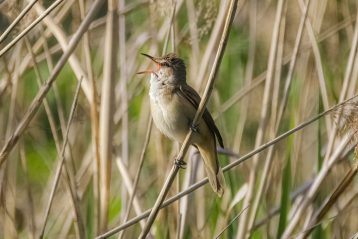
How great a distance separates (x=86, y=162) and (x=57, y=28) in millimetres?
875

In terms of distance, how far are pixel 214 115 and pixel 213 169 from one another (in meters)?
0.77

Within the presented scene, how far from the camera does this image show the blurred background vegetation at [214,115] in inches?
102

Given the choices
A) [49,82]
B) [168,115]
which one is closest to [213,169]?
[168,115]

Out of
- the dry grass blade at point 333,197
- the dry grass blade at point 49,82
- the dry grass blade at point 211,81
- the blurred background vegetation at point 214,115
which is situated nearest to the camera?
the dry grass blade at point 211,81

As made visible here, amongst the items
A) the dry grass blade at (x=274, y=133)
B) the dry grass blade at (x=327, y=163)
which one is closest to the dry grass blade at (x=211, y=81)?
the dry grass blade at (x=274, y=133)

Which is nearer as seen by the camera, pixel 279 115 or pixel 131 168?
pixel 279 115

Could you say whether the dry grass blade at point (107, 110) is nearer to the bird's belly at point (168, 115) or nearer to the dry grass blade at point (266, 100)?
the bird's belly at point (168, 115)

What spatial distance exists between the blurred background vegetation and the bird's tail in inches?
4.7

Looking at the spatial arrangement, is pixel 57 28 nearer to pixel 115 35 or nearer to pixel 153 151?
pixel 115 35

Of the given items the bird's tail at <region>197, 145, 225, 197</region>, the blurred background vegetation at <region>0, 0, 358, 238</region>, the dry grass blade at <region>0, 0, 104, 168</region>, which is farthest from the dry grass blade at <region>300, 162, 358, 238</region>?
the dry grass blade at <region>0, 0, 104, 168</region>

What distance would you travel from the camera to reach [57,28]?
2.66 metres

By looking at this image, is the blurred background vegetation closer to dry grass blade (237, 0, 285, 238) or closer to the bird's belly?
dry grass blade (237, 0, 285, 238)

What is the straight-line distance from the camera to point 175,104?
8.63 feet

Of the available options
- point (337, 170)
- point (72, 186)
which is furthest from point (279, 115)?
point (72, 186)
